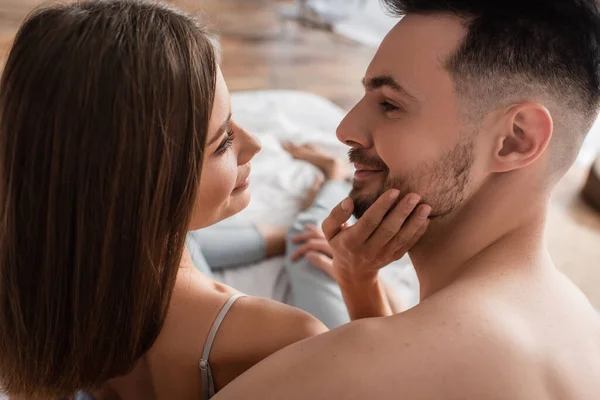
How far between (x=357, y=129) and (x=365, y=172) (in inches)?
3.5

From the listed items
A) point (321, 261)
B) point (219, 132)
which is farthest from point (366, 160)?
point (321, 261)

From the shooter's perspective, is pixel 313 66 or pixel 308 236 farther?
pixel 313 66

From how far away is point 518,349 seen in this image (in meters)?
0.78

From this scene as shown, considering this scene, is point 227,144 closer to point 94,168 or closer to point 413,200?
point 94,168

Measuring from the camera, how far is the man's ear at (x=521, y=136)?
3.07 ft

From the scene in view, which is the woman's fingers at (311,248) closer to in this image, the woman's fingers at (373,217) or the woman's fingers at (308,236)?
the woman's fingers at (308,236)

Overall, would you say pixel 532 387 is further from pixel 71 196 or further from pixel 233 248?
pixel 233 248

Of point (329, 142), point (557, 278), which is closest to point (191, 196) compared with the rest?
point (557, 278)

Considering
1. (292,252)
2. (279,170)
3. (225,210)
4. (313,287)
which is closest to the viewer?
(225,210)

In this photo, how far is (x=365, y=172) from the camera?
1.13m

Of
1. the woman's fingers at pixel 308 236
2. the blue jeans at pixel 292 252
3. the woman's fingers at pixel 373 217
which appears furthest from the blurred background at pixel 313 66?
the woman's fingers at pixel 373 217

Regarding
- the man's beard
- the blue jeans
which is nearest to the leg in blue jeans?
the blue jeans

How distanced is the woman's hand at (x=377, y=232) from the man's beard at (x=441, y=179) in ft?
0.06

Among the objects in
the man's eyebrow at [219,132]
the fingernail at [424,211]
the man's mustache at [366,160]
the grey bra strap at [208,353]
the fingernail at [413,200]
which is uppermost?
the man's eyebrow at [219,132]
